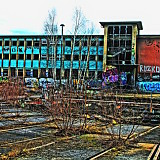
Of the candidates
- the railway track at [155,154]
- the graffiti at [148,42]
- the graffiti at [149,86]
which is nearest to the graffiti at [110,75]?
the graffiti at [149,86]

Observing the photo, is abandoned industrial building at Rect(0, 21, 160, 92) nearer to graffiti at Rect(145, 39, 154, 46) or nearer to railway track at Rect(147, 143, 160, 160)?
graffiti at Rect(145, 39, 154, 46)

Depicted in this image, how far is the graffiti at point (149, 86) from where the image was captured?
1873 inches

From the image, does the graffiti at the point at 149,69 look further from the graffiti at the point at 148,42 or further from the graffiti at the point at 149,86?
the graffiti at the point at 148,42

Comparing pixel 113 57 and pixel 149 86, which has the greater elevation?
pixel 113 57

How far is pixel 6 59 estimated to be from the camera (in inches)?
2378

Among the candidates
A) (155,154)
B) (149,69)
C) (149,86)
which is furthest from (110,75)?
(155,154)

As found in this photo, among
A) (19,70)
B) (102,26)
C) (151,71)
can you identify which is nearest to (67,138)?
(151,71)

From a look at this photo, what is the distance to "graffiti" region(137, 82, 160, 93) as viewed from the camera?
156ft

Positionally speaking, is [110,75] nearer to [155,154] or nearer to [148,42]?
[148,42]

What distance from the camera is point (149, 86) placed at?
48500 mm

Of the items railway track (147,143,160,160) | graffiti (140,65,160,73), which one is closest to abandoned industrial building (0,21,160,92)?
graffiti (140,65,160,73)

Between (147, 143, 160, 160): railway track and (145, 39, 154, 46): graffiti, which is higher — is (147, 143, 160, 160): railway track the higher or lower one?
the lower one

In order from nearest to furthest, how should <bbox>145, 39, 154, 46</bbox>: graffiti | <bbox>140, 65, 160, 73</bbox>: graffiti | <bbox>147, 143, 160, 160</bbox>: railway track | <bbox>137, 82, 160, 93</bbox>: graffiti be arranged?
<bbox>147, 143, 160, 160</bbox>: railway track
<bbox>137, 82, 160, 93</bbox>: graffiti
<bbox>140, 65, 160, 73</bbox>: graffiti
<bbox>145, 39, 154, 46</bbox>: graffiti

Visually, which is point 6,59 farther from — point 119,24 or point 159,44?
point 159,44
